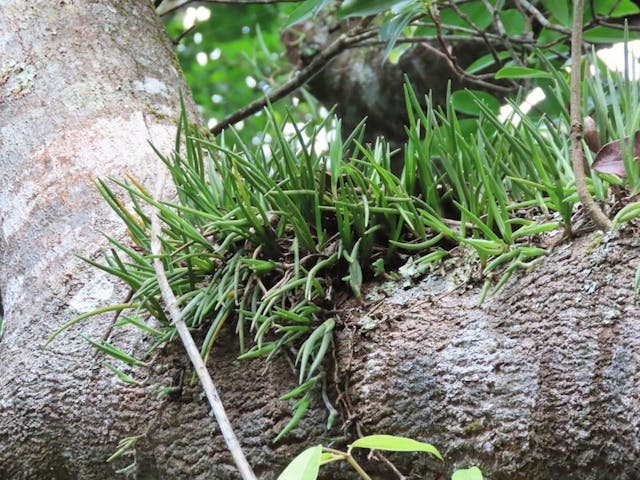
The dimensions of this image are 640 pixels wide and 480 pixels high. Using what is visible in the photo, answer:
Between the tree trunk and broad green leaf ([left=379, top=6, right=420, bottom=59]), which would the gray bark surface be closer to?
the tree trunk

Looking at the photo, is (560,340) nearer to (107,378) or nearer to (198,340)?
(198,340)

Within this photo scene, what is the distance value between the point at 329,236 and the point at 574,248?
28cm

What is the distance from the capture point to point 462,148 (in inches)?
33.6

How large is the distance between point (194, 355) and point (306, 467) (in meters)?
0.28

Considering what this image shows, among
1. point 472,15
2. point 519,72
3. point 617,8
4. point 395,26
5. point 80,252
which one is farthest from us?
point 472,15

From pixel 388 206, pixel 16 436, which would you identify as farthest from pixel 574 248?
pixel 16 436

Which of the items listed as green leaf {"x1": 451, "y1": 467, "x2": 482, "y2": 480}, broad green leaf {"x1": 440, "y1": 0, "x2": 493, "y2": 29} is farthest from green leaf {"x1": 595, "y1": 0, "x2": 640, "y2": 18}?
green leaf {"x1": 451, "y1": 467, "x2": 482, "y2": 480}

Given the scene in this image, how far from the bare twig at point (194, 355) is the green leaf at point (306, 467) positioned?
0.38 feet

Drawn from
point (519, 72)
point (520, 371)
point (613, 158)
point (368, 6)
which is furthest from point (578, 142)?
point (368, 6)

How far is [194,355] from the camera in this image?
0.77 metres

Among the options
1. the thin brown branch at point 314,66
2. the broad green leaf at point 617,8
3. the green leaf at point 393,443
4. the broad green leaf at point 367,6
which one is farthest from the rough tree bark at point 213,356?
the broad green leaf at point 617,8

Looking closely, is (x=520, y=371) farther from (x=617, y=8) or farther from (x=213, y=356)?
(x=617, y=8)

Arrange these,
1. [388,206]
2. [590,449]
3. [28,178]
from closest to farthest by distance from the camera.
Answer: [590,449]
[388,206]
[28,178]

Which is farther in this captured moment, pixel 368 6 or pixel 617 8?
pixel 617 8
